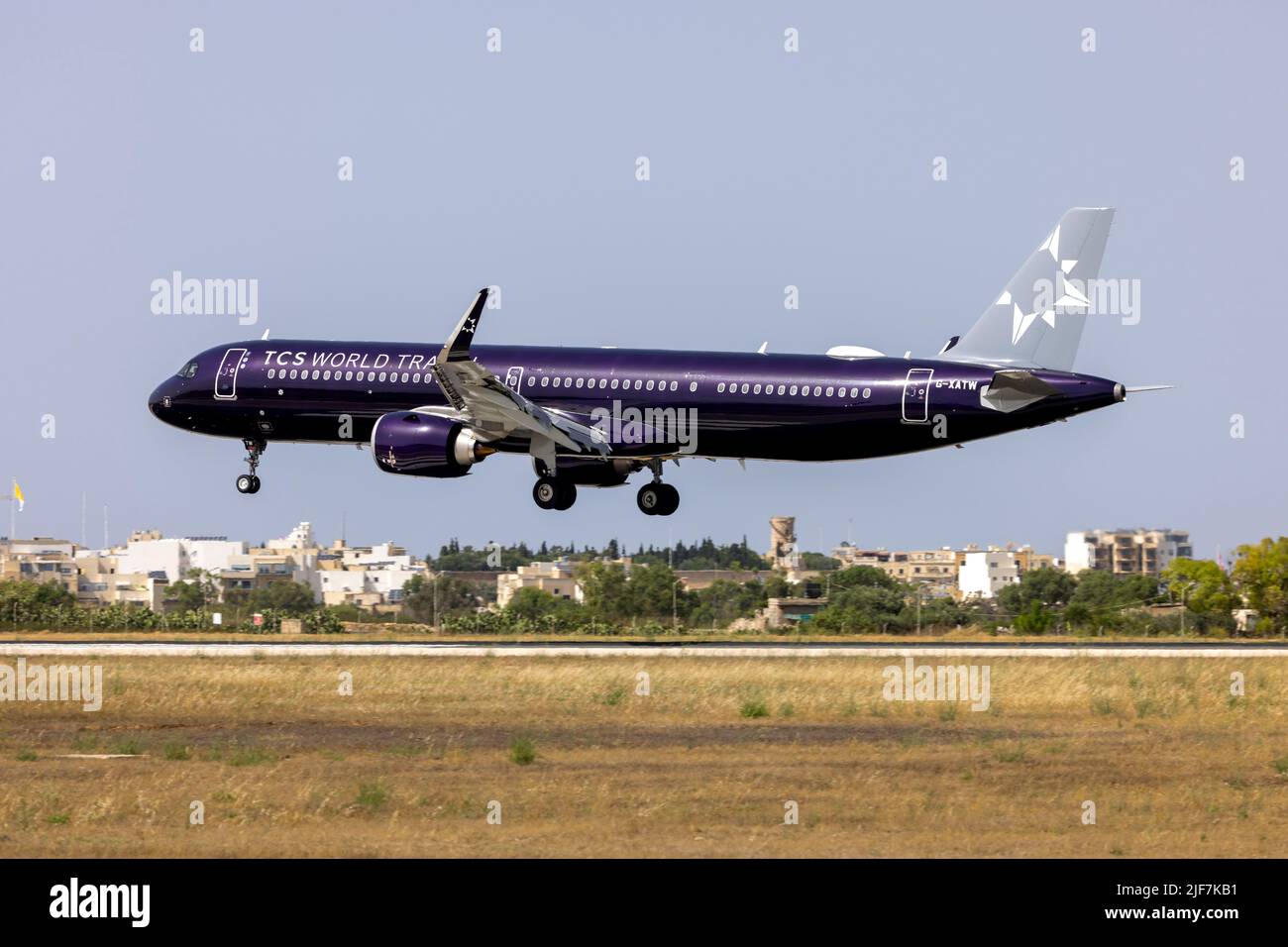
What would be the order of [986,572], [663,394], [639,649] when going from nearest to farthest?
[639,649]
[663,394]
[986,572]

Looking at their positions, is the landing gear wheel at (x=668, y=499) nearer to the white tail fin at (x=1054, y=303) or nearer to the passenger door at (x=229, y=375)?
the white tail fin at (x=1054, y=303)

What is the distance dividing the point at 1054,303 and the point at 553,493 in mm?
15638

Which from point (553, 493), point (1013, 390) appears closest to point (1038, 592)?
point (553, 493)

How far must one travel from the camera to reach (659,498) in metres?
57.2

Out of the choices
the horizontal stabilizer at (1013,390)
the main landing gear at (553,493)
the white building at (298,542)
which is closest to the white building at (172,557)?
the white building at (298,542)

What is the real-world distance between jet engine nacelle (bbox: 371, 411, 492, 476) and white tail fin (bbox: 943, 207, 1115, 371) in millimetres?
14366

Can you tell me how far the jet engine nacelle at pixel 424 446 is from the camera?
5356 centimetres

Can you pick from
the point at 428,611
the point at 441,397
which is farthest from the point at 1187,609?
the point at 441,397

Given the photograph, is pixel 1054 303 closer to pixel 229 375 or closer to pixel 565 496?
pixel 565 496

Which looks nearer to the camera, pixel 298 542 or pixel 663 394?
pixel 663 394

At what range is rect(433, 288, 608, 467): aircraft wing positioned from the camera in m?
52.2

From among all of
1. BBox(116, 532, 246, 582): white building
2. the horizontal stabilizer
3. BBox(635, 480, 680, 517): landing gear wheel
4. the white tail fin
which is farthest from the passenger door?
BBox(116, 532, 246, 582): white building

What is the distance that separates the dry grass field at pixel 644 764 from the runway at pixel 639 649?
3550 mm
